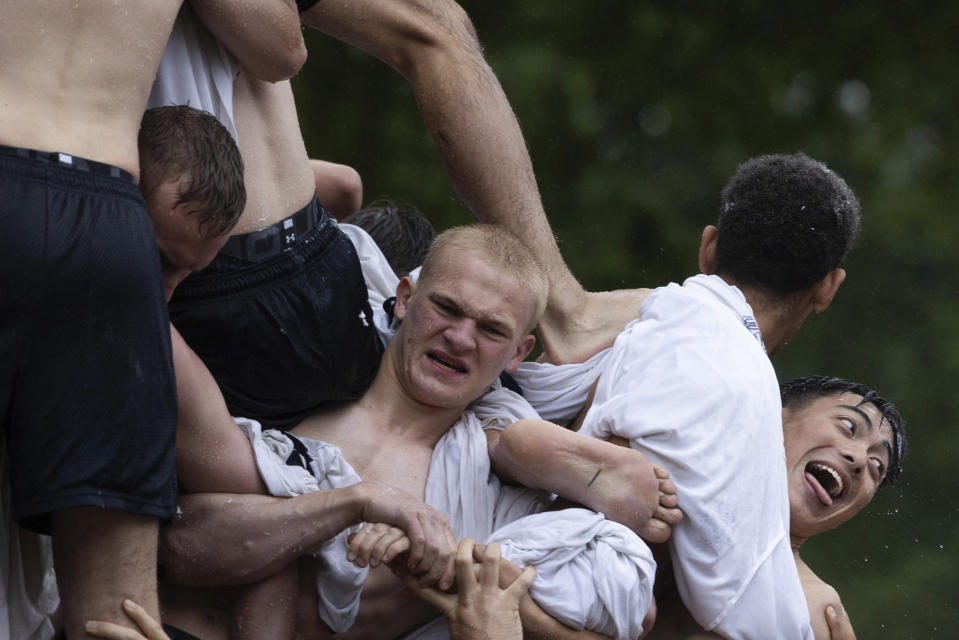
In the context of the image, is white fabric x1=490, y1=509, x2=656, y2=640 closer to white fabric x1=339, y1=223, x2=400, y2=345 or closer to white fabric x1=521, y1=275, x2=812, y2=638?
white fabric x1=521, y1=275, x2=812, y2=638

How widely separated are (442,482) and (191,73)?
93 centimetres

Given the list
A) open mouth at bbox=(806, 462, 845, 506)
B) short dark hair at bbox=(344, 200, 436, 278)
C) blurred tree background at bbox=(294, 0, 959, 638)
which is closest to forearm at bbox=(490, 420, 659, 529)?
open mouth at bbox=(806, 462, 845, 506)

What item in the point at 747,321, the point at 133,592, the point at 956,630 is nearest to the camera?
the point at 133,592

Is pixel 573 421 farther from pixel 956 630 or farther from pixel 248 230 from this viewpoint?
pixel 956 630

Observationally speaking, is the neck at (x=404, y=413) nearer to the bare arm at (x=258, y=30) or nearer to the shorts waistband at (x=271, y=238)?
the shorts waistband at (x=271, y=238)

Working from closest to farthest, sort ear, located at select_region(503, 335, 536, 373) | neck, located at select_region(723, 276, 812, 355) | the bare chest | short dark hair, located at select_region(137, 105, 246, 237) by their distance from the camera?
short dark hair, located at select_region(137, 105, 246, 237) → the bare chest → ear, located at select_region(503, 335, 536, 373) → neck, located at select_region(723, 276, 812, 355)

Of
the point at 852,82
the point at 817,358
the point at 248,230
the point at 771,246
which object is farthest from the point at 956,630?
the point at 248,230

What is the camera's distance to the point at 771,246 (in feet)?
10.3

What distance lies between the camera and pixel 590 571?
2.65 meters

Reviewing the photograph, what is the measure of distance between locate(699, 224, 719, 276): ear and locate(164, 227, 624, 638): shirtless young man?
0.43 meters

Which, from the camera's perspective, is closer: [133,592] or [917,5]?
[133,592]

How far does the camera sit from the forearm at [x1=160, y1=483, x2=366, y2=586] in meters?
2.57

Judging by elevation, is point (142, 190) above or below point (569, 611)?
above

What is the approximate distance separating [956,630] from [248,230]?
724cm
